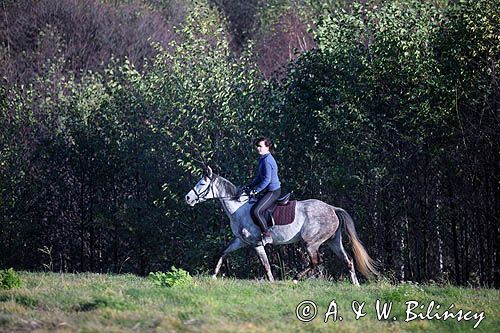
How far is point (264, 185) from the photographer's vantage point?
17.3m

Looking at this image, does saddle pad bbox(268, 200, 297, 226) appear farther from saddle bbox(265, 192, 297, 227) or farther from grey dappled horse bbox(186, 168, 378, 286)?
grey dappled horse bbox(186, 168, 378, 286)

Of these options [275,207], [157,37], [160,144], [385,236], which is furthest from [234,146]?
[157,37]

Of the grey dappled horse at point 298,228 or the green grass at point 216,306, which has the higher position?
the grey dappled horse at point 298,228

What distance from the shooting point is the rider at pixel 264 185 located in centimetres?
1730

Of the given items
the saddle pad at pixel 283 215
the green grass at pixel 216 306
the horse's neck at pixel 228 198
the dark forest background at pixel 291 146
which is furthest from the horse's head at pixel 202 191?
the dark forest background at pixel 291 146

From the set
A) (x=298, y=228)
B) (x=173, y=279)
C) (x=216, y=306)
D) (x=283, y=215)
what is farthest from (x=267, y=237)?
(x=216, y=306)

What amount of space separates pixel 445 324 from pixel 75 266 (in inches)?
912

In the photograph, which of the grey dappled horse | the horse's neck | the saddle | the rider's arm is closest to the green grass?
the grey dappled horse

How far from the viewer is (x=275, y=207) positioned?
706 inches

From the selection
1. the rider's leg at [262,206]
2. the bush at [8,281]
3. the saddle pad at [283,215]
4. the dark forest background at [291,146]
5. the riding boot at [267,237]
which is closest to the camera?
the bush at [8,281]

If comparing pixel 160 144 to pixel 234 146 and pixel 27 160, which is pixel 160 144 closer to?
pixel 234 146

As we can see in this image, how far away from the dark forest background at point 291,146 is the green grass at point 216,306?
5.65 metres

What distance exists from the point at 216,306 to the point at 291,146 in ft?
45.4

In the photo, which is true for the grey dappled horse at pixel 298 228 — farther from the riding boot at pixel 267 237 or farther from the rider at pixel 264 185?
the rider at pixel 264 185
